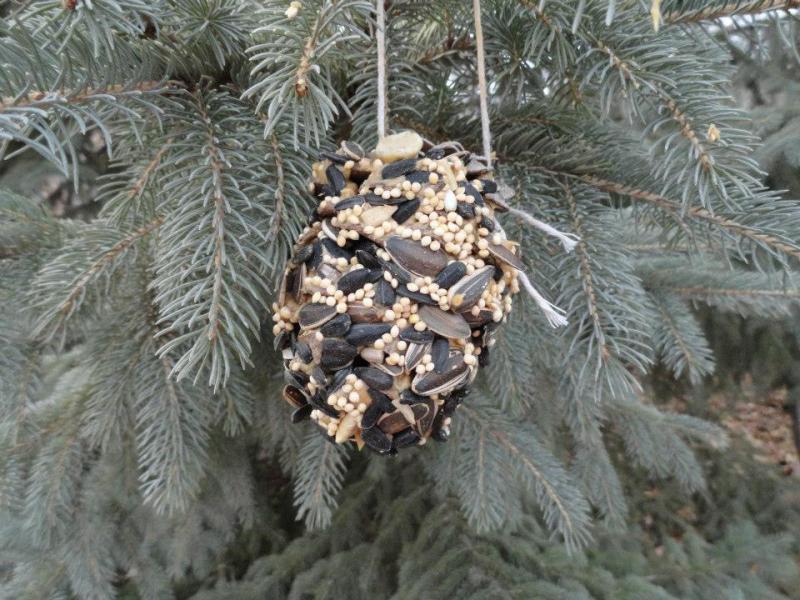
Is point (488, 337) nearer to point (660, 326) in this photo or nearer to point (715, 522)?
point (660, 326)

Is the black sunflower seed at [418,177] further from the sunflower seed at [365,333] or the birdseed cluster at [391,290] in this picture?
the sunflower seed at [365,333]

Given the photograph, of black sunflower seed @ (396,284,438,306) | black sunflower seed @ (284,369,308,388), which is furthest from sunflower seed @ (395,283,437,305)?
black sunflower seed @ (284,369,308,388)

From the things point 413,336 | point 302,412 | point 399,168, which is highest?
point 399,168

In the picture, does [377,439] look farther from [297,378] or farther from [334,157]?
[334,157]

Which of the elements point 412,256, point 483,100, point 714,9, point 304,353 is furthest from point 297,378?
point 714,9

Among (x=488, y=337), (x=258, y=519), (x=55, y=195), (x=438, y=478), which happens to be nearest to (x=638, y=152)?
(x=488, y=337)

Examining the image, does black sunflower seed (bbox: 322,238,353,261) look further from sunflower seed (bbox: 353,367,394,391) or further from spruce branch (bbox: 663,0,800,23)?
spruce branch (bbox: 663,0,800,23)

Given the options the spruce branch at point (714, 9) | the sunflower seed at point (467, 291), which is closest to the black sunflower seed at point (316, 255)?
the sunflower seed at point (467, 291)

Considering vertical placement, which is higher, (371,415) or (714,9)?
(714,9)
